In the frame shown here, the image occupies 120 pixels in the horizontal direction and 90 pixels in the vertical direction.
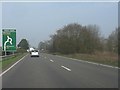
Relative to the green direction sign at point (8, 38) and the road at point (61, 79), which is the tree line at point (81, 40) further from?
the road at point (61, 79)

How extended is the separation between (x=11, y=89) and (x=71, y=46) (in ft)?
256

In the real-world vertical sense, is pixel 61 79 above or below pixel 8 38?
below

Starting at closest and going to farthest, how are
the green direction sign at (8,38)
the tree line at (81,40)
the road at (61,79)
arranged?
1. the road at (61,79)
2. the green direction sign at (8,38)
3. the tree line at (81,40)

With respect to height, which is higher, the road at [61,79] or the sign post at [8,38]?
the sign post at [8,38]

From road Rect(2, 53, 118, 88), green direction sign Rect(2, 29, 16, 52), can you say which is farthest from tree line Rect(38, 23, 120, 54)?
road Rect(2, 53, 118, 88)

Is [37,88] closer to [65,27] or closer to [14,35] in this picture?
[14,35]

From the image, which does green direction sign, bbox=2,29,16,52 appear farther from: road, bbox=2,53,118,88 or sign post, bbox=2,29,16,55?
road, bbox=2,53,118,88

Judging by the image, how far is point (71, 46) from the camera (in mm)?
90312

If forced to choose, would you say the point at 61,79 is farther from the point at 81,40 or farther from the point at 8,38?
the point at 81,40

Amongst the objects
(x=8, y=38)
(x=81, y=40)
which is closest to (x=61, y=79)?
(x=8, y=38)

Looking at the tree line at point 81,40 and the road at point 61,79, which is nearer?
the road at point 61,79

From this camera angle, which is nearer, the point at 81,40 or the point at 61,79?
the point at 61,79

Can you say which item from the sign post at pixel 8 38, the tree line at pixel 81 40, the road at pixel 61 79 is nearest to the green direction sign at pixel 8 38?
the sign post at pixel 8 38

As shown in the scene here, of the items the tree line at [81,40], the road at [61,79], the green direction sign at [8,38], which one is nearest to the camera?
the road at [61,79]
